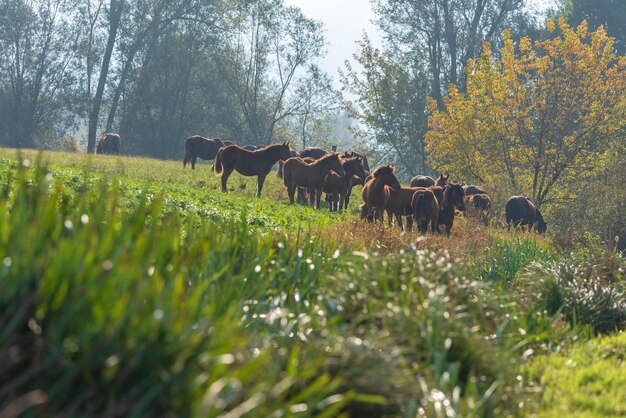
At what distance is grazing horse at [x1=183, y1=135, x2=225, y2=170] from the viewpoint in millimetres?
42638

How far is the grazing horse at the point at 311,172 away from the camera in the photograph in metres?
28.6

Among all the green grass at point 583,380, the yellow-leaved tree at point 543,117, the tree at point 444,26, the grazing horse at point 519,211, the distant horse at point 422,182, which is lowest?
the green grass at point 583,380

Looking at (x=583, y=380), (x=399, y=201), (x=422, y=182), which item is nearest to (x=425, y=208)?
(x=399, y=201)

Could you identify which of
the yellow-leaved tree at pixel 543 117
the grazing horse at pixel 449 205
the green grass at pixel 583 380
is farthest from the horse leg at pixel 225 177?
the green grass at pixel 583 380

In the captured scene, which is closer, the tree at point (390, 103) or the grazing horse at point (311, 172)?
the grazing horse at point (311, 172)

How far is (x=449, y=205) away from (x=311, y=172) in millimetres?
6131

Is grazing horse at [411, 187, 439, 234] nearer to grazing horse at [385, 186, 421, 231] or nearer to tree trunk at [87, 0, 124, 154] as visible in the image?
grazing horse at [385, 186, 421, 231]

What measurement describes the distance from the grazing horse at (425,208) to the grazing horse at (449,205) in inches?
28.8

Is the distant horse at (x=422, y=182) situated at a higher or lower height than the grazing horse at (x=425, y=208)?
higher

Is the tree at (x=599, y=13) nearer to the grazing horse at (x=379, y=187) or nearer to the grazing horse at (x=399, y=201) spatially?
the grazing horse at (x=399, y=201)

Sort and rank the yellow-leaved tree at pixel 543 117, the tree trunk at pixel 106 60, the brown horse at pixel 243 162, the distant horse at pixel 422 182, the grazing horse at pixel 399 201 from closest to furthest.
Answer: the grazing horse at pixel 399 201 < the brown horse at pixel 243 162 < the distant horse at pixel 422 182 < the yellow-leaved tree at pixel 543 117 < the tree trunk at pixel 106 60

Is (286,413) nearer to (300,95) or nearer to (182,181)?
(182,181)

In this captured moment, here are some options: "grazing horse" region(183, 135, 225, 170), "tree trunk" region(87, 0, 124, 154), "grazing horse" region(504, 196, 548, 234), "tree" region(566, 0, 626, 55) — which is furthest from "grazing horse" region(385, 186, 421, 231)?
"tree" region(566, 0, 626, 55)

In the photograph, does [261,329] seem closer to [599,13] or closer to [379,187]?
[379,187]
